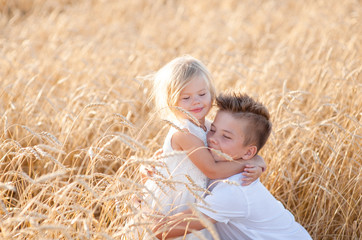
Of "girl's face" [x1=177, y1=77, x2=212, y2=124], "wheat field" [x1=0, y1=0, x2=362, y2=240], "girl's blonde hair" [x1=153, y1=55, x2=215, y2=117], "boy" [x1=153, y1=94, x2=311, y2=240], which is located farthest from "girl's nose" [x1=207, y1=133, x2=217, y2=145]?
"wheat field" [x1=0, y1=0, x2=362, y2=240]

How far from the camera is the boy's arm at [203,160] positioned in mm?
2482

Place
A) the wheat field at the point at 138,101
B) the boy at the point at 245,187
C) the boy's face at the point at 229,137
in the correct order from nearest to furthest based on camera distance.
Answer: the wheat field at the point at 138,101
the boy at the point at 245,187
the boy's face at the point at 229,137

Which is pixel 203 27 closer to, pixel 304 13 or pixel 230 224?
pixel 304 13

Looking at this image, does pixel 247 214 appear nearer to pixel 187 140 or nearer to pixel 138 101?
pixel 187 140

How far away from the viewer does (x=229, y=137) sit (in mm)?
2564

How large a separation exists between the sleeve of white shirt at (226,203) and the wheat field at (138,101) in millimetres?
381

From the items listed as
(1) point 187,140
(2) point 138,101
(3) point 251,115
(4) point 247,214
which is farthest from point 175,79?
(2) point 138,101

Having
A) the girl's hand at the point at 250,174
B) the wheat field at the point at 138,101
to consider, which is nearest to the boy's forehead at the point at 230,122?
the girl's hand at the point at 250,174

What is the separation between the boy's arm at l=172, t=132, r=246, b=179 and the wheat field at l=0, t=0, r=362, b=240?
0.90 ft

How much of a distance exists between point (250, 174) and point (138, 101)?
89.3 inches

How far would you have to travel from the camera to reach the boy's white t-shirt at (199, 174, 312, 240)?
7.88 feet

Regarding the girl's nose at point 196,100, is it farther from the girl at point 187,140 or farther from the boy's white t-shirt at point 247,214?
the boy's white t-shirt at point 247,214

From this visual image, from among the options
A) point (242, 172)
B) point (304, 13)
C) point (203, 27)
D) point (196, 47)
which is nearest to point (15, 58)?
point (196, 47)

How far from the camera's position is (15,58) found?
203 inches
